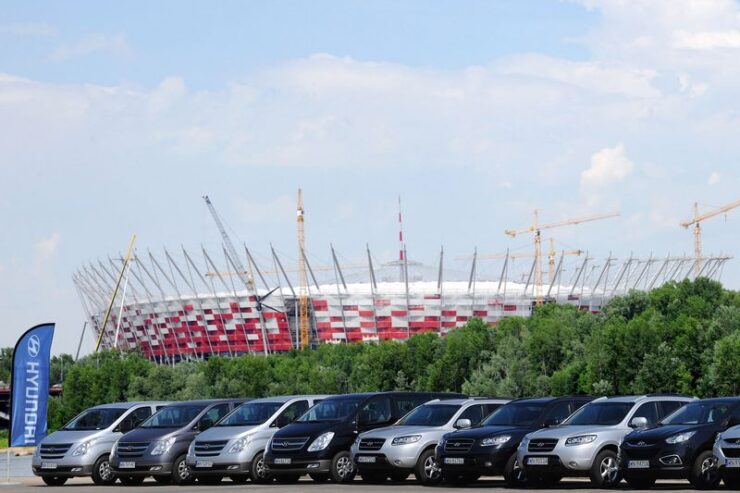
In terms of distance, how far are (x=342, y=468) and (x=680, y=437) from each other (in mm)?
8386

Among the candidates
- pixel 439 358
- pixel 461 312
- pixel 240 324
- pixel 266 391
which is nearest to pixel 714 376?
pixel 439 358

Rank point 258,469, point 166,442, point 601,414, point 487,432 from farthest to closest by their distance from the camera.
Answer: point 166,442
point 258,469
point 487,432
point 601,414

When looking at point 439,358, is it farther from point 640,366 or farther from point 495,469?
point 495,469

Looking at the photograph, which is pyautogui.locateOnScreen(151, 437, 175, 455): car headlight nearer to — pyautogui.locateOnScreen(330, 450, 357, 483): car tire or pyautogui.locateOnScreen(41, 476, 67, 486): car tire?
pyautogui.locateOnScreen(41, 476, 67, 486): car tire

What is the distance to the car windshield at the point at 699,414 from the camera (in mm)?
25344

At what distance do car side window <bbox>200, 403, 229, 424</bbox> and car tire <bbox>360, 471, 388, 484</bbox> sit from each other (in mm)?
5002

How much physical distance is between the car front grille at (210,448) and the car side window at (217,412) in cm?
233

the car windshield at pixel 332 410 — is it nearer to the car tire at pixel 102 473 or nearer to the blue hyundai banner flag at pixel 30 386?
the car tire at pixel 102 473

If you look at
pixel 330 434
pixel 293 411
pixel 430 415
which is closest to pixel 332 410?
pixel 330 434

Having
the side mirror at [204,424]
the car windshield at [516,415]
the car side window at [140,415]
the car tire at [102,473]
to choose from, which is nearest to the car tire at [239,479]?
the side mirror at [204,424]

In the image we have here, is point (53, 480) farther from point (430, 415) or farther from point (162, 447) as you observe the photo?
point (430, 415)

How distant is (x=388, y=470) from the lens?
29.0 m

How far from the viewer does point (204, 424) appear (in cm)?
3388

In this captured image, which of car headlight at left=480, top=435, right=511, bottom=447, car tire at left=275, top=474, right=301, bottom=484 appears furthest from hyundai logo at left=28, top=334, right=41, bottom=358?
car headlight at left=480, top=435, right=511, bottom=447
